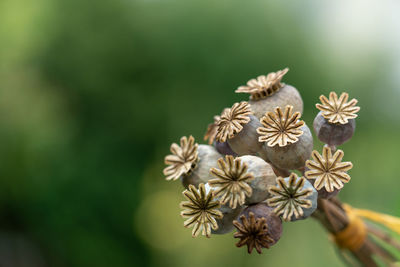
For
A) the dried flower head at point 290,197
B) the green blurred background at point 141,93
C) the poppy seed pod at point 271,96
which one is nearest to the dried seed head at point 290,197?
the dried flower head at point 290,197

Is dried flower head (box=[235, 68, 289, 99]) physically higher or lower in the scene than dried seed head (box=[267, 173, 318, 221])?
higher

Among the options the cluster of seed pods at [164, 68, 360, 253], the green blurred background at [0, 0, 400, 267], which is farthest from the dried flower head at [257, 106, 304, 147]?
the green blurred background at [0, 0, 400, 267]

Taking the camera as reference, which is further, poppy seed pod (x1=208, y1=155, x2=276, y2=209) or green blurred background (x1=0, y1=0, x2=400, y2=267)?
green blurred background (x1=0, y1=0, x2=400, y2=267)

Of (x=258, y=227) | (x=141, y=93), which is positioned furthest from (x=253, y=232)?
(x=141, y=93)

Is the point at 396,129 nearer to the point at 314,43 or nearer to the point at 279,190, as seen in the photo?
the point at 314,43

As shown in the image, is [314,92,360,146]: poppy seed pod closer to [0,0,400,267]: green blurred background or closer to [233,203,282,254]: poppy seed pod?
[233,203,282,254]: poppy seed pod

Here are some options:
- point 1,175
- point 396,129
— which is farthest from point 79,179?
point 396,129
